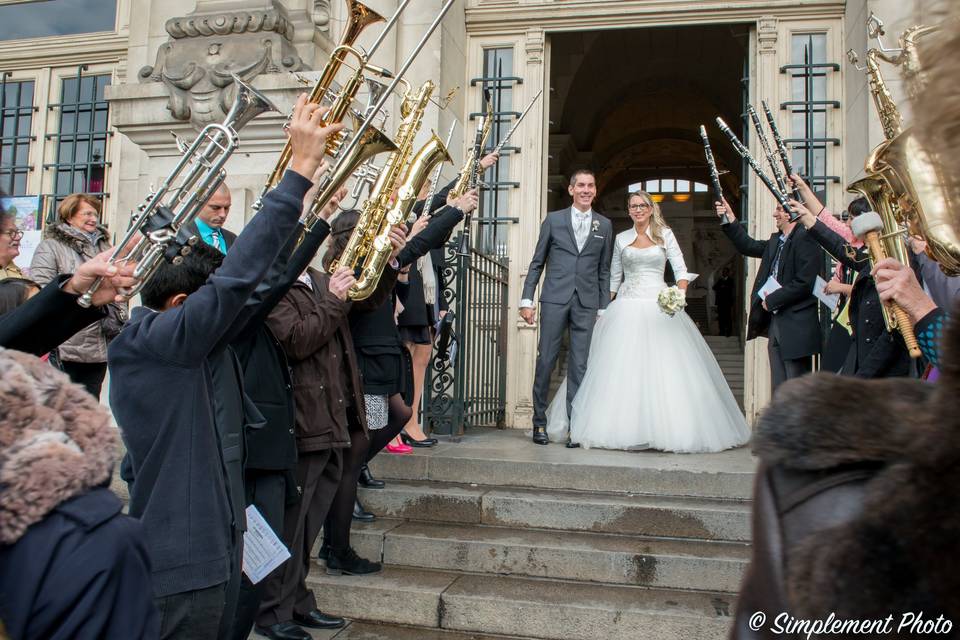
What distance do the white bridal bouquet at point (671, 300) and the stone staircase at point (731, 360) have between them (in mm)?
3372

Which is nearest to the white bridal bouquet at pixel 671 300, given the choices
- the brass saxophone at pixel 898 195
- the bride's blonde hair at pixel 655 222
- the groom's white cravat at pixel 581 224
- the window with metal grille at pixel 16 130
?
the bride's blonde hair at pixel 655 222

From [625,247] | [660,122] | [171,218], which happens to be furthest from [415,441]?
[660,122]

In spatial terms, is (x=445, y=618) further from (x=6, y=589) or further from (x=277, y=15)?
(x=277, y=15)

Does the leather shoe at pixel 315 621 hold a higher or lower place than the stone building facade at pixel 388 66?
lower

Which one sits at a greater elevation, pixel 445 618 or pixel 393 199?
pixel 393 199

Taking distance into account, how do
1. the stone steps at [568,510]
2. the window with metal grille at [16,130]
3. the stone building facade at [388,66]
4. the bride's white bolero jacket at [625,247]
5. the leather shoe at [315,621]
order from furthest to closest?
the window with metal grille at [16,130]
the bride's white bolero jacket at [625,247]
the stone building facade at [388,66]
the stone steps at [568,510]
the leather shoe at [315,621]

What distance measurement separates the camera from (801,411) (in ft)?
3.12

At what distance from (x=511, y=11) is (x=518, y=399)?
414 centimetres

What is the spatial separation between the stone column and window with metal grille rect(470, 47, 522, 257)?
103 mm

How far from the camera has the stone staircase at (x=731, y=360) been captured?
10691mm

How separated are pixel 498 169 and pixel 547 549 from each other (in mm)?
4864

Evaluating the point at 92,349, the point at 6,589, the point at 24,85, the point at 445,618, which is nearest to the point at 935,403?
the point at 6,589

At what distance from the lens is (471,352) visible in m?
7.24

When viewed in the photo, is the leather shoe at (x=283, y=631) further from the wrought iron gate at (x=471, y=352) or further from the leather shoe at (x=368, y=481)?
the wrought iron gate at (x=471, y=352)
